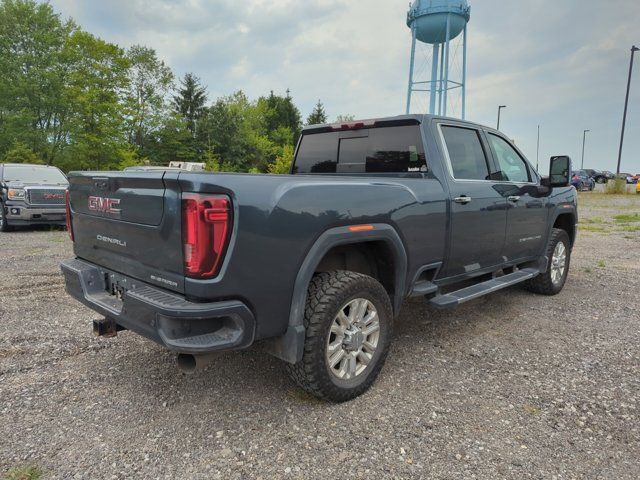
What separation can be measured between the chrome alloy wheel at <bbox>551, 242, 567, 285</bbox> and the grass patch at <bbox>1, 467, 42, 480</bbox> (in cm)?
535

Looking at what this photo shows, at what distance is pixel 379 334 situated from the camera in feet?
10.2

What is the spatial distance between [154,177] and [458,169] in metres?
2.57

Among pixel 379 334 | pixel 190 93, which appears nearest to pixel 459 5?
pixel 190 93

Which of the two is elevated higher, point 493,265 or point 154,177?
point 154,177

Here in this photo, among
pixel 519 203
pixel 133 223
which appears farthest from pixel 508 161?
pixel 133 223

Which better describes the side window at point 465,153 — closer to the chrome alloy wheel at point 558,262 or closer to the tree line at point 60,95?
the chrome alloy wheel at point 558,262

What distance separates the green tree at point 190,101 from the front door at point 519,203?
4177cm

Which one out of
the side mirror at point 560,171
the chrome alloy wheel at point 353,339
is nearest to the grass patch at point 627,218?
the side mirror at point 560,171

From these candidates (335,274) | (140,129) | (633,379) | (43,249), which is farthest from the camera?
(140,129)

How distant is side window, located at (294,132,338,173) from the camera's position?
171 inches

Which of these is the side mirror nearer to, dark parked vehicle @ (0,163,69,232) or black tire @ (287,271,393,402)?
black tire @ (287,271,393,402)

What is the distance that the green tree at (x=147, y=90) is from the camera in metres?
39.8

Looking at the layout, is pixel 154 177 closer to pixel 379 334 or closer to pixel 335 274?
pixel 335 274

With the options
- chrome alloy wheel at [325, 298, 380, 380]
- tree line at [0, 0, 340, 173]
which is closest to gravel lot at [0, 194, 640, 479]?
chrome alloy wheel at [325, 298, 380, 380]
